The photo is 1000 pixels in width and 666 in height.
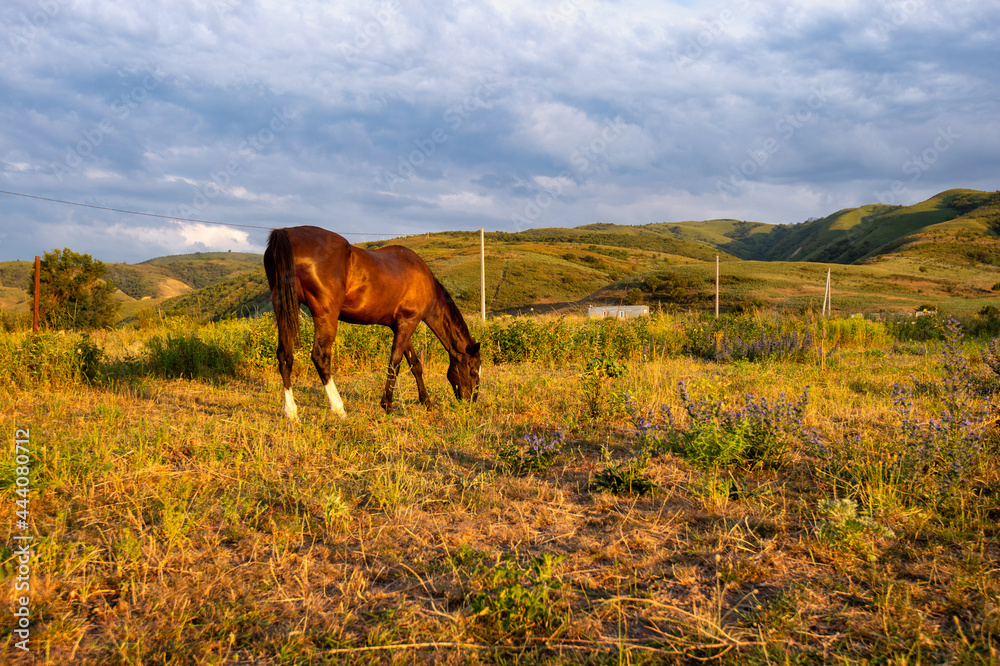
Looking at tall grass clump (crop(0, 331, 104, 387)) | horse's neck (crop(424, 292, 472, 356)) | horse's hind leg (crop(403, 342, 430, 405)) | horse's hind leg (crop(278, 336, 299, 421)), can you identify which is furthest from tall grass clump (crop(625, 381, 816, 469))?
tall grass clump (crop(0, 331, 104, 387))

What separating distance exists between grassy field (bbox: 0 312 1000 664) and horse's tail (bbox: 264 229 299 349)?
104 cm

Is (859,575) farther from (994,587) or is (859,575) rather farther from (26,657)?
(26,657)

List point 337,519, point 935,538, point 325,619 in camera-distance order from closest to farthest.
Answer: point 325,619
point 935,538
point 337,519

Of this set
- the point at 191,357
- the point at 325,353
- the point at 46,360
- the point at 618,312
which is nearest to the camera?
the point at 325,353

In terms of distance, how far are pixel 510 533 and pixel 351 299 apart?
3.98 meters

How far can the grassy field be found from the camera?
1.91 metres

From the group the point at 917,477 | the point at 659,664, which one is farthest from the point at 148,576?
the point at 917,477

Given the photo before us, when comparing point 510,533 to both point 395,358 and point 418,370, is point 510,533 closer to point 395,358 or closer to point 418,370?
point 395,358

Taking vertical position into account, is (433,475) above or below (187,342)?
below

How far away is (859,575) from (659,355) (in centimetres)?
877

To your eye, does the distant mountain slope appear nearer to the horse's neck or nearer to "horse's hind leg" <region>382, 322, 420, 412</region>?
the horse's neck

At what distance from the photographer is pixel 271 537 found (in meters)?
2.77

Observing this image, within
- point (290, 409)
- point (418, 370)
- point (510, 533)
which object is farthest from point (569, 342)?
point (510, 533)

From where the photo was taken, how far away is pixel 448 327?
6.90 m
